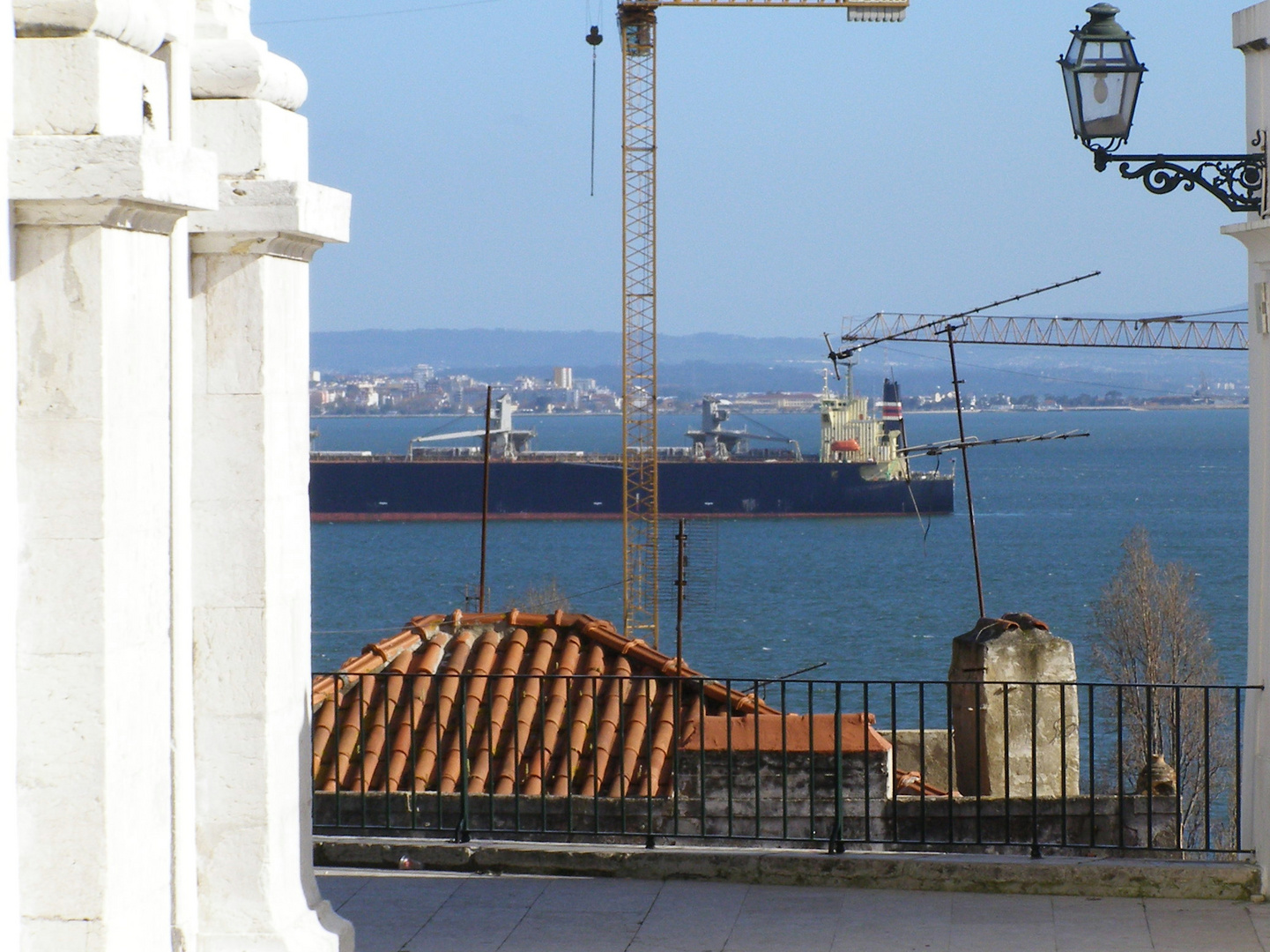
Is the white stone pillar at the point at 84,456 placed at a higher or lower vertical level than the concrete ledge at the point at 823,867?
higher

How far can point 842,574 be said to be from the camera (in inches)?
3482

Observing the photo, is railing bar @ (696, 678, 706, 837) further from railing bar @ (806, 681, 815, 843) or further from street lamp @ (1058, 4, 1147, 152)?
street lamp @ (1058, 4, 1147, 152)

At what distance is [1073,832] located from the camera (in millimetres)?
9578

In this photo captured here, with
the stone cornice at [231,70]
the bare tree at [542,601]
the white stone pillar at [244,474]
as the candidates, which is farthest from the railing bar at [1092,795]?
the bare tree at [542,601]

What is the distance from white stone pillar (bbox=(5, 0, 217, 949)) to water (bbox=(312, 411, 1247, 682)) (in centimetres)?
4286

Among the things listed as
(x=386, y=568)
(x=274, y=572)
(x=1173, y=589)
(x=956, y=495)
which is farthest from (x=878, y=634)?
(x=274, y=572)

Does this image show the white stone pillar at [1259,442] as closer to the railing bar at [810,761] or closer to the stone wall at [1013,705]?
the railing bar at [810,761]

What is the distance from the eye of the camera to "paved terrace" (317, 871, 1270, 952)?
649 centimetres

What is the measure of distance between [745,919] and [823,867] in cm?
60

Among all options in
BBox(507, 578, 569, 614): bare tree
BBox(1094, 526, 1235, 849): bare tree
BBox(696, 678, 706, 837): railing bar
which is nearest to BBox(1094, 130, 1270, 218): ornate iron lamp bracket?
BBox(696, 678, 706, 837): railing bar

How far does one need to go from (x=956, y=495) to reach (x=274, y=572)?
4705 inches

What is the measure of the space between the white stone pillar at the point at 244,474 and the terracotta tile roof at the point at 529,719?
142 inches

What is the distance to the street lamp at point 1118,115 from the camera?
6.60 metres

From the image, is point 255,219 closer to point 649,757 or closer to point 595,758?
point 595,758
